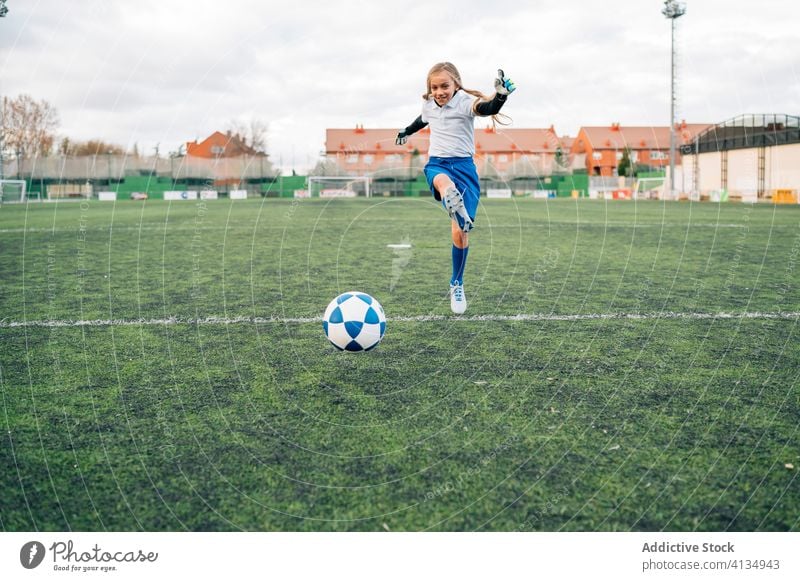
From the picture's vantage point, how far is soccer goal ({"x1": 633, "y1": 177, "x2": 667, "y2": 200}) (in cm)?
5322

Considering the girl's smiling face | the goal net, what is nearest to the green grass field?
the girl's smiling face

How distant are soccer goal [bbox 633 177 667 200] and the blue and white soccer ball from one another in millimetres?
48733

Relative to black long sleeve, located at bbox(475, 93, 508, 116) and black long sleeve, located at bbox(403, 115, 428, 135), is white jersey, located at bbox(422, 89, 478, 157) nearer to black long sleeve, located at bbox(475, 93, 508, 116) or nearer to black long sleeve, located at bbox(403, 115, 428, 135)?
black long sleeve, located at bbox(403, 115, 428, 135)

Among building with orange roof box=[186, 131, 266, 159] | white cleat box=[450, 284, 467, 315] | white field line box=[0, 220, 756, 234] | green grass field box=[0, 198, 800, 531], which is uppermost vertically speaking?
building with orange roof box=[186, 131, 266, 159]

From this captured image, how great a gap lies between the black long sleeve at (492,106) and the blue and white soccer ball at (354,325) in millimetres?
2115

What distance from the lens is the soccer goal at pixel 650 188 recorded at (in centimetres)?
5322

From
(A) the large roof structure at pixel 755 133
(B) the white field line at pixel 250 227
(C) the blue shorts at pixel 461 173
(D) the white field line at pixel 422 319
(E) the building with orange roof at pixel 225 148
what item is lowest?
(D) the white field line at pixel 422 319

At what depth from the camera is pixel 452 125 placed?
278 inches

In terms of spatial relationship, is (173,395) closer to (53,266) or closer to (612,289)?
(612,289)

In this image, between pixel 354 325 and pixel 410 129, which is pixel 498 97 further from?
pixel 354 325

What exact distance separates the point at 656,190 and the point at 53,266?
5100 cm

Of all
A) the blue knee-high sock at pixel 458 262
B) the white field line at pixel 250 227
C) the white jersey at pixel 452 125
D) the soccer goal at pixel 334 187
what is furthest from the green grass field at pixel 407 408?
the soccer goal at pixel 334 187

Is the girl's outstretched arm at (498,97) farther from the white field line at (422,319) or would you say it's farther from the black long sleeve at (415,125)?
the white field line at (422,319)
